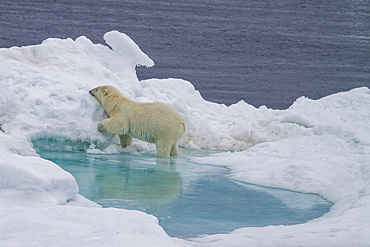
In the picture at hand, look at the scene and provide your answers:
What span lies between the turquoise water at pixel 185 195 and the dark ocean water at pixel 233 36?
12.5m

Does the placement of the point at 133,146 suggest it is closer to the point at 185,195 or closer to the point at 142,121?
the point at 142,121

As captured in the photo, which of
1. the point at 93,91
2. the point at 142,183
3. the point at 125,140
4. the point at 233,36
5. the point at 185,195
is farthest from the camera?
the point at 233,36

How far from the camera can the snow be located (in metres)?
3.25

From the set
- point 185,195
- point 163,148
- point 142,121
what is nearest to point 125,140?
point 142,121

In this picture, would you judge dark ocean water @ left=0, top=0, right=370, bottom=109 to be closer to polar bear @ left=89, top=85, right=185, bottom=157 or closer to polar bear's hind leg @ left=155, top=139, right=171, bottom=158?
polar bear @ left=89, top=85, right=185, bottom=157

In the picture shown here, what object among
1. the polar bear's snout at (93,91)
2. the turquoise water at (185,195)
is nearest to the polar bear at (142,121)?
the polar bear's snout at (93,91)

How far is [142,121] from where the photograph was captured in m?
8.10

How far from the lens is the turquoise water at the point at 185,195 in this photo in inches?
184

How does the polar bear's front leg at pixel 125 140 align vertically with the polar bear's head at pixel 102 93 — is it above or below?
below

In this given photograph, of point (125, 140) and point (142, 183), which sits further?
point (125, 140)

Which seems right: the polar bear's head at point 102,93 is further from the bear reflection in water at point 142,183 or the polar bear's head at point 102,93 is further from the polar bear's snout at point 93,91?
the bear reflection in water at point 142,183

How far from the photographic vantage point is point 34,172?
12.0 feet

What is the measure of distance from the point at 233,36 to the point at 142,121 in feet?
77.4

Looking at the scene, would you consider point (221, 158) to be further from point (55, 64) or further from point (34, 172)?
point (34, 172)
